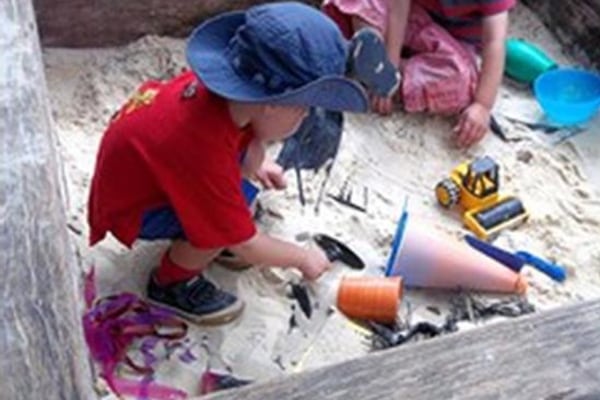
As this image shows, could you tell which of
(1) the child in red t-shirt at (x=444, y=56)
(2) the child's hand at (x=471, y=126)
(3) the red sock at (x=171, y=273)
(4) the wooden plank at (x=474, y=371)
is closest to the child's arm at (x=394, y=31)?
(1) the child in red t-shirt at (x=444, y=56)

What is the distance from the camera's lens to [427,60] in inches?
97.7

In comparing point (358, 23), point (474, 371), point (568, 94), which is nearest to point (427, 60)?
point (358, 23)

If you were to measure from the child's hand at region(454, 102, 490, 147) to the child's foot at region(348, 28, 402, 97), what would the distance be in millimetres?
530

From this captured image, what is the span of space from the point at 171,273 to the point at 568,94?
3.32ft

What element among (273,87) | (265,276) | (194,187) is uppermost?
(273,87)

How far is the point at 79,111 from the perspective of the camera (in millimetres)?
2367

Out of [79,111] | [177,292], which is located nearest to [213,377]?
[177,292]

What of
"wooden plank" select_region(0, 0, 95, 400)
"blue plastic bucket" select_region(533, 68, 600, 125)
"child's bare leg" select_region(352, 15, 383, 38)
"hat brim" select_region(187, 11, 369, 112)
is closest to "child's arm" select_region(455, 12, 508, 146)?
"blue plastic bucket" select_region(533, 68, 600, 125)

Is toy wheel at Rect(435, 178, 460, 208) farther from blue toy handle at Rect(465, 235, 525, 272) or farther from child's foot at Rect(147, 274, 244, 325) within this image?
child's foot at Rect(147, 274, 244, 325)

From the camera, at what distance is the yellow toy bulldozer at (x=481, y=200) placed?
7.26ft

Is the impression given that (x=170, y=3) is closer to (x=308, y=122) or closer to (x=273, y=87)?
(x=308, y=122)

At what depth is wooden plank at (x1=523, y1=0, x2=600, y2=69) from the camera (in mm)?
2605

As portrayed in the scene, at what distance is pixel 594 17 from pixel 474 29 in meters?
0.29

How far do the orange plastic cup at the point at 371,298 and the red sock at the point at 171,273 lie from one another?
0.26 m
